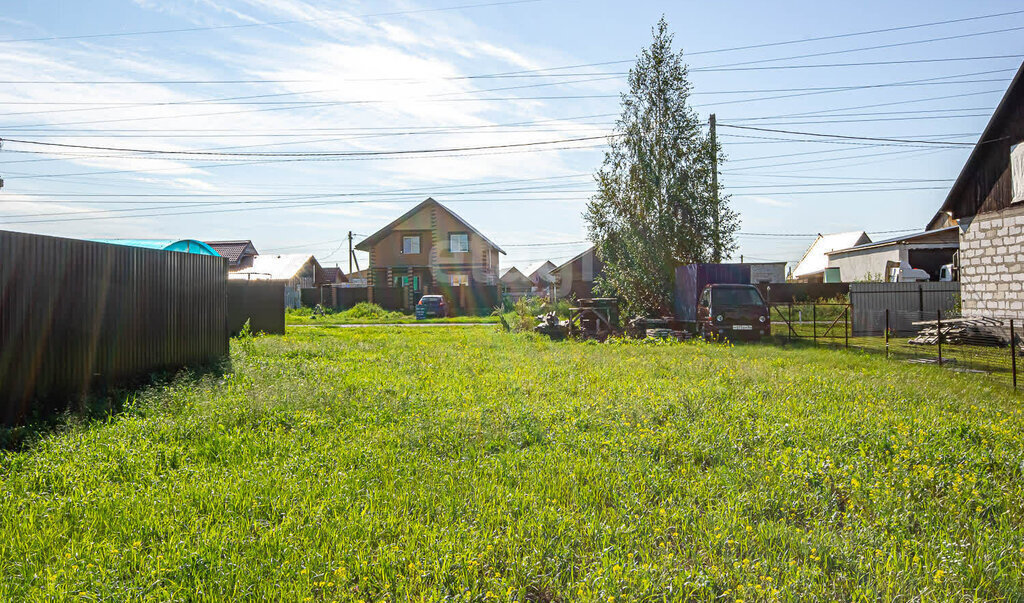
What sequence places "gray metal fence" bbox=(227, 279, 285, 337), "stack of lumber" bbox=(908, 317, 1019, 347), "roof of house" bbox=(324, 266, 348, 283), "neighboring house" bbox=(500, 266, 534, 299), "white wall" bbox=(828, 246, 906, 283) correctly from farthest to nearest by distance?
"neighboring house" bbox=(500, 266, 534, 299) < "roof of house" bbox=(324, 266, 348, 283) < "white wall" bbox=(828, 246, 906, 283) < "gray metal fence" bbox=(227, 279, 285, 337) < "stack of lumber" bbox=(908, 317, 1019, 347)

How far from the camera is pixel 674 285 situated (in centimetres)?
2305

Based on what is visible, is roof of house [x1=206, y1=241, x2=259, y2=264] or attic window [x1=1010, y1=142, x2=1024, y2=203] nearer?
attic window [x1=1010, y1=142, x2=1024, y2=203]

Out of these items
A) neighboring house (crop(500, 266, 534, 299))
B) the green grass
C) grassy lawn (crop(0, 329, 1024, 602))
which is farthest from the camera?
neighboring house (crop(500, 266, 534, 299))

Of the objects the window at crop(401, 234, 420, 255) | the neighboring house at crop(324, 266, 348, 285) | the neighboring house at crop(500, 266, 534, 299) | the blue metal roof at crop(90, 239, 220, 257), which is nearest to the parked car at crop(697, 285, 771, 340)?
the blue metal roof at crop(90, 239, 220, 257)

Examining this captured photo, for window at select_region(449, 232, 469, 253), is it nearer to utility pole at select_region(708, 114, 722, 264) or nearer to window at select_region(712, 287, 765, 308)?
utility pole at select_region(708, 114, 722, 264)

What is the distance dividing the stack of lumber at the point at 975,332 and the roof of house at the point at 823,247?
35.0 metres

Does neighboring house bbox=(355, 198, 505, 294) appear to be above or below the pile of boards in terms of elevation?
above

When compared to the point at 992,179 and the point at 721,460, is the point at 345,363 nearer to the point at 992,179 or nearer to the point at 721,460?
the point at 721,460

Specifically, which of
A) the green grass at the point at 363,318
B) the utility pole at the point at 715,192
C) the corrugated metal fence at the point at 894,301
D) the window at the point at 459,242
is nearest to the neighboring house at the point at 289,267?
the window at the point at 459,242

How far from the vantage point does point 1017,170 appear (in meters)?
15.1

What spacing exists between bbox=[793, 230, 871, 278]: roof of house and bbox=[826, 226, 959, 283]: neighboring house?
9.66m

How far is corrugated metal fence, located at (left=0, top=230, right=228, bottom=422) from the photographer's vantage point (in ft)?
24.9

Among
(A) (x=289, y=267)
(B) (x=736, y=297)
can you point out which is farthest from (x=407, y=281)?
(B) (x=736, y=297)

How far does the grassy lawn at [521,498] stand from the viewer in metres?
3.72
